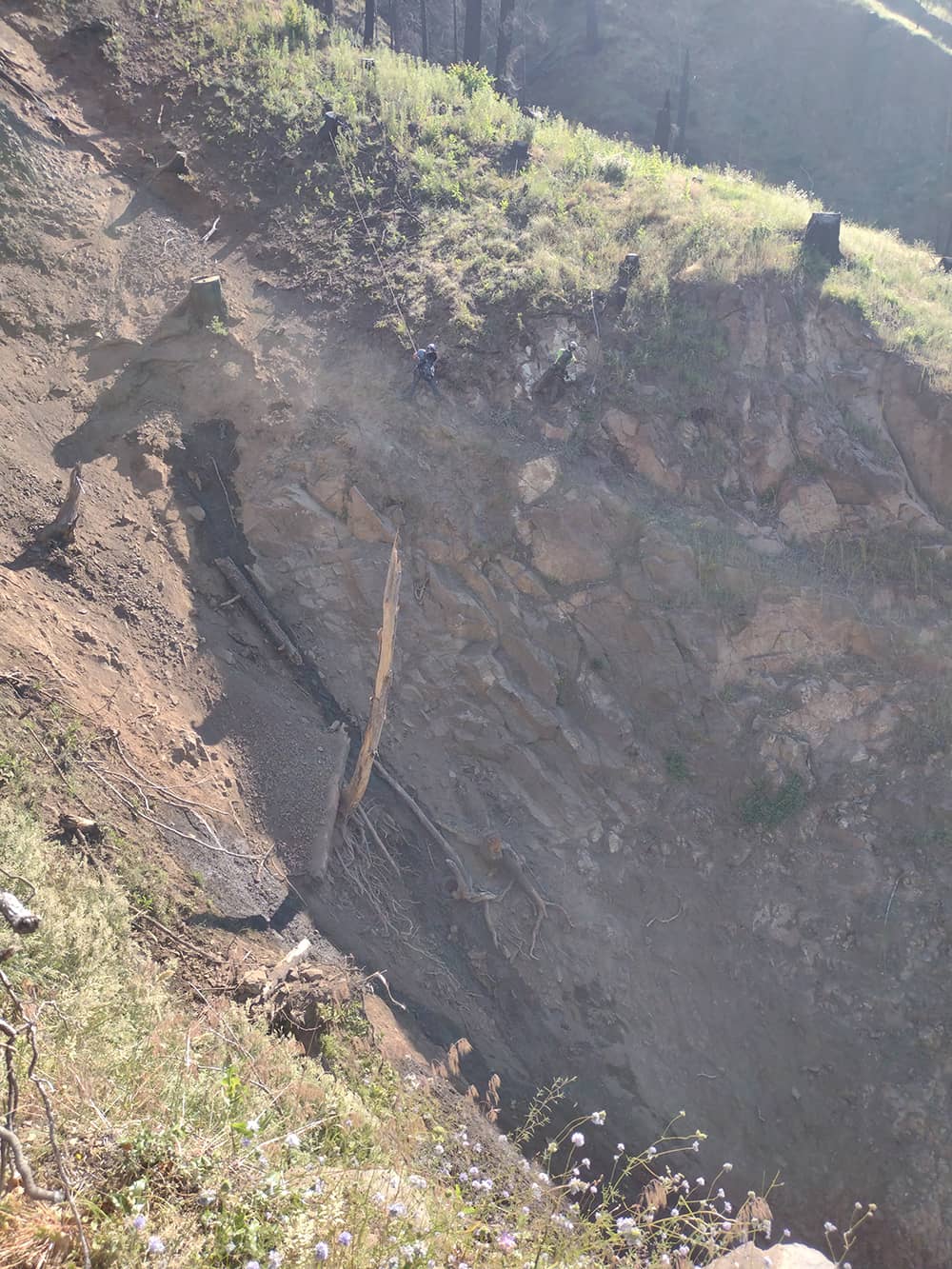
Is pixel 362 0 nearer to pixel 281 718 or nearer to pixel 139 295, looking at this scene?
pixel 139 295

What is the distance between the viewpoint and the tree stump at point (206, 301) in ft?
33.3

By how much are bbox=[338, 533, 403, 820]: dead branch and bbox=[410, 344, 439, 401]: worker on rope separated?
3.13 meters

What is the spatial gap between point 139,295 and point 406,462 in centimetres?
385

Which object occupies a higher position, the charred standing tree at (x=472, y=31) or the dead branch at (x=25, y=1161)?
the charred standing tree at (x=472, y=31)

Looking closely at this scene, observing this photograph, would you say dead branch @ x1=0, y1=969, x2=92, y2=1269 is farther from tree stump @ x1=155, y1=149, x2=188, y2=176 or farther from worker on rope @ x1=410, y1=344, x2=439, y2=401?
tree stump @ x1=155, y1=149, x2=188, y2=176

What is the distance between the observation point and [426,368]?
10102 mm

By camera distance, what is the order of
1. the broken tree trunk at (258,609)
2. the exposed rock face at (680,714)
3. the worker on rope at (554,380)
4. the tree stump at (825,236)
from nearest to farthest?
the exposed rock face at (680,714), the broken tree trunk at (258,609), the worker on rope at (554,380), the tree stump at (825,236)

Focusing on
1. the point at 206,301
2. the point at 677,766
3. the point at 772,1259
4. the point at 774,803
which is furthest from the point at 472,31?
the point at 772,1259

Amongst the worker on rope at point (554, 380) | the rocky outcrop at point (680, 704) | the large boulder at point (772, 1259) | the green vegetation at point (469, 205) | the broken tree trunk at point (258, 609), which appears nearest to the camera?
the large boulder at point (772, 1259)

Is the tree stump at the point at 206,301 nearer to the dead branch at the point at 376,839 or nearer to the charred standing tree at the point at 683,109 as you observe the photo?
the dead branch at the point at 376,839

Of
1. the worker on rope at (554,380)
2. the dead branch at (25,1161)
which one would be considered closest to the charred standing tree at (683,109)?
the worker on rope at (554,380)

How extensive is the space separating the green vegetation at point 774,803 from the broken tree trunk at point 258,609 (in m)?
5.20

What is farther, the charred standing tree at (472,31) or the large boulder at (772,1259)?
the charred standing tree at (472,31)

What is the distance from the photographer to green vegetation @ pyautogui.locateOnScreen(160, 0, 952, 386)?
11180 mm
